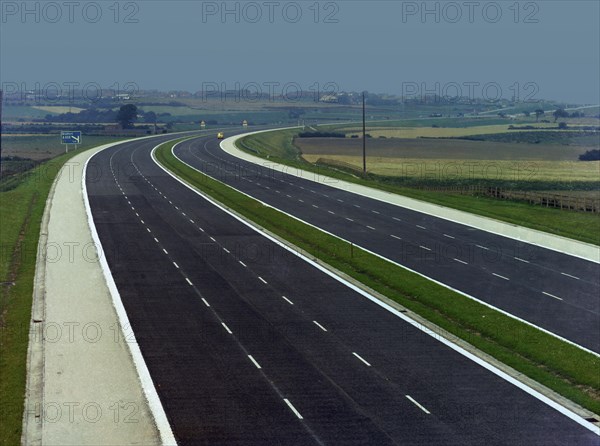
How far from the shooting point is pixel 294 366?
3159cm

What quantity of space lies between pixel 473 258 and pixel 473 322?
569 inches

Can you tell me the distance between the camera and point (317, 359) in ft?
106

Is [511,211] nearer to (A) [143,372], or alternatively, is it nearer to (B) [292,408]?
(A) [143,372]

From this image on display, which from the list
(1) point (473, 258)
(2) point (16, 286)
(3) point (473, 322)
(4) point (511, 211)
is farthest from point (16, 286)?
(4) point (511, 211)

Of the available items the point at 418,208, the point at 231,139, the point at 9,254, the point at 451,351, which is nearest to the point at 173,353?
the point at 451,351

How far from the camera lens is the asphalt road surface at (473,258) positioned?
40.5 m

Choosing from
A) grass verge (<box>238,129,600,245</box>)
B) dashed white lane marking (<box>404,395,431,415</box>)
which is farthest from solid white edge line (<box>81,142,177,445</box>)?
grass verge (<box>238,129,600,245</box>)

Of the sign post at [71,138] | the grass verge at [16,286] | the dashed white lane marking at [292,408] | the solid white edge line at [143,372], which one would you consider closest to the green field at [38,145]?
the sign post at [71,138]

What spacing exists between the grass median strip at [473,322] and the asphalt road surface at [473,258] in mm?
1299

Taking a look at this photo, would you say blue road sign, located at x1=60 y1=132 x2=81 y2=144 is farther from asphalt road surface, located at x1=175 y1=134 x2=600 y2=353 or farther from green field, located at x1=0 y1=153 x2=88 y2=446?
asphalt road surface, located at x1=175 y1=134 x2=600 y2=353

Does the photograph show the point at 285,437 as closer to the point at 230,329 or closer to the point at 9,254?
the point at 230,329

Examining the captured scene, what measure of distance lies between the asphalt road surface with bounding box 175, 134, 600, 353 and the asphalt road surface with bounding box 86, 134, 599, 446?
20.1 feet

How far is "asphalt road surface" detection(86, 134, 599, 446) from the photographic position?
26.1m

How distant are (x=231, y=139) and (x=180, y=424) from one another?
146 metres
